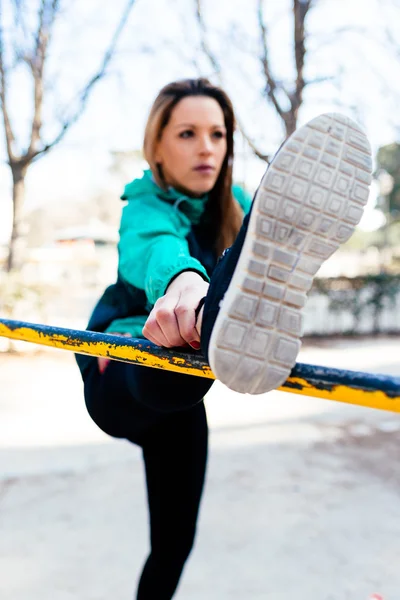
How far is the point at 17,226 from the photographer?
6.51m

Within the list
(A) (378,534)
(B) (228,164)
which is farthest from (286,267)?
(A) (378,534)

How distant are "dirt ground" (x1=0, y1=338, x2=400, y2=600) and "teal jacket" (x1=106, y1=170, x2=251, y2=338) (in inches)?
44.0

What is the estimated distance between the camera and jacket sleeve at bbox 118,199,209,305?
0.79 meters

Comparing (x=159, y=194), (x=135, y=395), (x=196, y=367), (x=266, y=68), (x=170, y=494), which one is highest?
(x=266, y=68)

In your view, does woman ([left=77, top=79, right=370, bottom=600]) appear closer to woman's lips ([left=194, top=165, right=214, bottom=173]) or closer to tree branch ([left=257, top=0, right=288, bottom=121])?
woman's lips ([left=194, top=165, right=214, bottom=173])

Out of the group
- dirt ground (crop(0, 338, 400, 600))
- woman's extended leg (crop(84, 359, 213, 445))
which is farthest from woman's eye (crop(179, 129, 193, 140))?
dirt ground (crop(0, 338, 400, 600))

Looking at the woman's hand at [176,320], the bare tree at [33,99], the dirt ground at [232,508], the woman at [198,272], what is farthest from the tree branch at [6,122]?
the woman's hand at [176,320]

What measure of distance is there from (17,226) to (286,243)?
638 centimetres

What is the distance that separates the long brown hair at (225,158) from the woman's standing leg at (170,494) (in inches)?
15.9

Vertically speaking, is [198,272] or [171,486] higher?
[198,272]

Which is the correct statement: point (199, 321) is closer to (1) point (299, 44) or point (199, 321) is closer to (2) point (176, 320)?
(2) point (176, 320)

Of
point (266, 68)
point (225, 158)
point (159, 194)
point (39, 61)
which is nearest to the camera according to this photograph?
point (159, 194)

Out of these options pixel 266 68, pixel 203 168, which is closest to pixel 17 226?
pixel 266 68

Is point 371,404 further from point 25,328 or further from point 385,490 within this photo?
point 385,490
